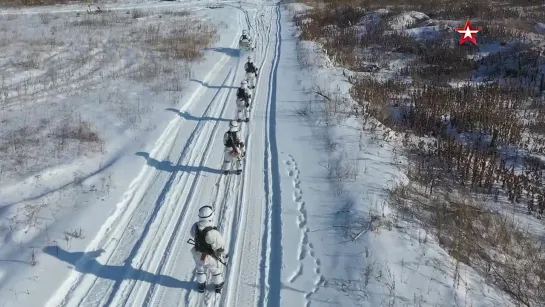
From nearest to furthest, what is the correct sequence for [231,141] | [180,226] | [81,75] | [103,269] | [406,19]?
[103,269], [180,226], [231,141], [81,75], [406,19]

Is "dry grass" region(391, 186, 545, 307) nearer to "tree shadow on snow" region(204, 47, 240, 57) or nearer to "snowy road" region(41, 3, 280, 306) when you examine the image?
"snowy road" region(41, 3, 280, 306)

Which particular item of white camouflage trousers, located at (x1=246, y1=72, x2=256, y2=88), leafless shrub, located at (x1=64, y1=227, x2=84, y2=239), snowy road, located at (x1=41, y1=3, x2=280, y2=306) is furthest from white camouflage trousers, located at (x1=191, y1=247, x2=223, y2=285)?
white camouflage trousers, located at (x1=246, y1=72, x2=256, y2=88)

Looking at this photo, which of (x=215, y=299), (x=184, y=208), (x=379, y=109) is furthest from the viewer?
(x=379, y=109)

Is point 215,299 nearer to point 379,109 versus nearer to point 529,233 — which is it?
point 529,233

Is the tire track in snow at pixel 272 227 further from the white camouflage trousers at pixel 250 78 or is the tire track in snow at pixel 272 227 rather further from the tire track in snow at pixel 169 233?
the white camouflage trousers at pixel 250 78

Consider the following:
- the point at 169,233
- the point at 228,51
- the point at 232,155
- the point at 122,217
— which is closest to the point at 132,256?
the point at 169,233

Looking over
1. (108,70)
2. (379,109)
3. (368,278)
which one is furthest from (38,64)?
(368,278)

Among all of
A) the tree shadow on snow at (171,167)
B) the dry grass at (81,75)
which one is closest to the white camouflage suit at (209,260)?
the tree shadow on snow at (171,167)

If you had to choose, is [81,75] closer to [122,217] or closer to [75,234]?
[122,217]
